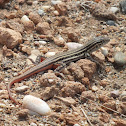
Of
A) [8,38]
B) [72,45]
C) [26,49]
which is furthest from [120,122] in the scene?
[8,38]

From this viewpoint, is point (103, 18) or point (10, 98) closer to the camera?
point (10, 98)

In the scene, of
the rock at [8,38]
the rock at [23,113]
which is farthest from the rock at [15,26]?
the rock at [23,113]

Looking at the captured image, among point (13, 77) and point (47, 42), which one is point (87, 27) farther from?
point (13, 77)

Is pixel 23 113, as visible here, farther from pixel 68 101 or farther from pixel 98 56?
pixel 98 56

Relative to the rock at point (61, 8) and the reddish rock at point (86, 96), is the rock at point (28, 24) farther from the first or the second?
the reddish rock at point (86, 96)

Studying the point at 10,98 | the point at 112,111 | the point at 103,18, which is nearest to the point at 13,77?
the point at 10,98

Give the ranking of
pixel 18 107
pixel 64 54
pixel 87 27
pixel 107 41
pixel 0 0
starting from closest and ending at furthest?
1. pixel 18 107
2. pixel 64 54
3. pixel 107 41
4. pixel 0 0
5. pixel 87 27
